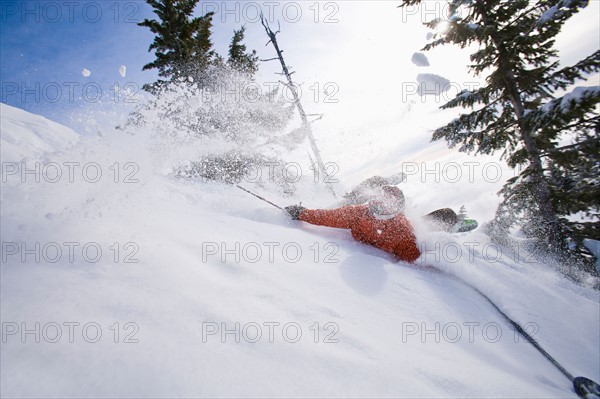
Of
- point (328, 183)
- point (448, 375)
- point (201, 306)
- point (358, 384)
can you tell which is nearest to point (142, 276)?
point (201, 306)

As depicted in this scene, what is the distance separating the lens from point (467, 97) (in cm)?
685

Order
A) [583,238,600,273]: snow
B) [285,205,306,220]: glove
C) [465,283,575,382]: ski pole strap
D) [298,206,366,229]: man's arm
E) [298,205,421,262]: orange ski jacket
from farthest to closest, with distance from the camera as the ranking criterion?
[583,238,600,273]: snow < [285,205,306,220]: glove < [298,206,366,229]: man's arm < [298,205,421,262]: orange ski jacket < [465,283,575,382]: ski pole strap

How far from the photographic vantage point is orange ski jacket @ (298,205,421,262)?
4680mm

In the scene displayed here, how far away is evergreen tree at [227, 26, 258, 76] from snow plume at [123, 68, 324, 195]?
0.92 metres

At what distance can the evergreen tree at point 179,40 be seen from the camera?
13070 mm

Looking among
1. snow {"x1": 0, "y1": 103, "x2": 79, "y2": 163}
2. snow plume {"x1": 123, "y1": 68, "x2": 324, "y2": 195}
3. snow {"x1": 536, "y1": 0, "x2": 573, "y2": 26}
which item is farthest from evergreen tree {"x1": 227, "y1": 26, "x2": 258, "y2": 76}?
snow {"x1": 536, "y1": 0, "x2": 573, "y2": 26}

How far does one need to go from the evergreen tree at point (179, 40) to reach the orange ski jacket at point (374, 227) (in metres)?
11.6

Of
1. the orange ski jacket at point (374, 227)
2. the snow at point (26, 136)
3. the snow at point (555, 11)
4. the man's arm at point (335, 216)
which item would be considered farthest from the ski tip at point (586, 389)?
the snow at point (26, 136)

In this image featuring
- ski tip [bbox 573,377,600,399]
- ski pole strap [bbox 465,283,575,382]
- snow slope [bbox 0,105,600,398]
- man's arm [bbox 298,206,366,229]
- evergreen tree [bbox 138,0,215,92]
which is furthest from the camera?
evergreen tree [bbox 138,0,215,92]

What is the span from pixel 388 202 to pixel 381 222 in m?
0.43

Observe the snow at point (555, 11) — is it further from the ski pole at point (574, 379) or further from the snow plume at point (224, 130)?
the snow plume at point (224, 130)

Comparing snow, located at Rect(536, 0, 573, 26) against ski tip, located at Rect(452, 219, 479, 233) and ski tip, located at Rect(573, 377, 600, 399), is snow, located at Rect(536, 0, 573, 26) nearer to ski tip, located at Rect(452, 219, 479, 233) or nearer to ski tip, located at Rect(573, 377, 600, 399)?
ski tip, located at Rect(573, 377, 600, 399)

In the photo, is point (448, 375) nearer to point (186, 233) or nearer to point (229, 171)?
point (186, 233)

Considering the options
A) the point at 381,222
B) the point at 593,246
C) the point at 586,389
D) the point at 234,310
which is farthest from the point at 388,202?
the point at 593,246
